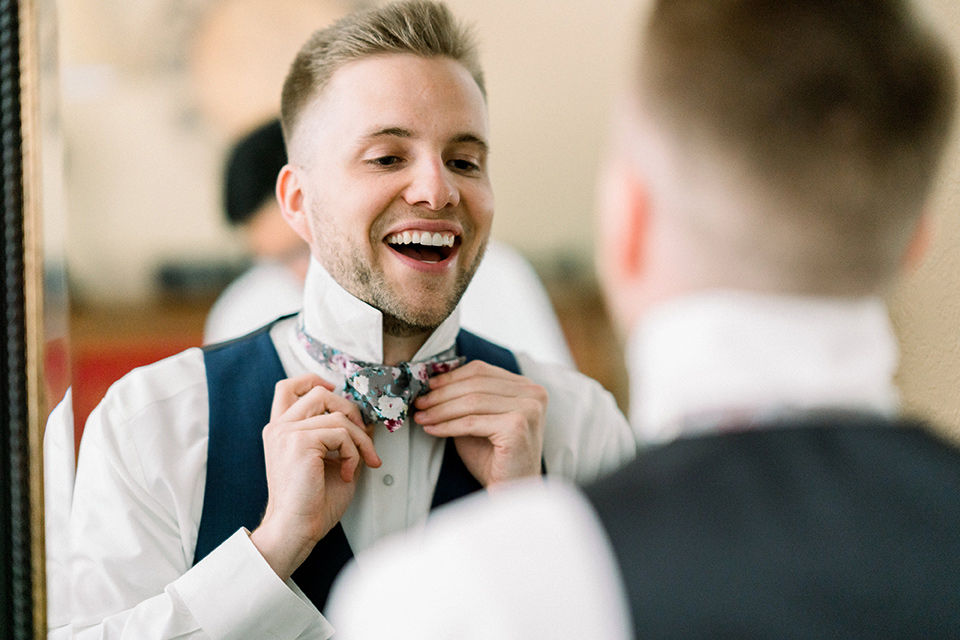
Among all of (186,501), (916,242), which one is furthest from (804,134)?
(186,501)

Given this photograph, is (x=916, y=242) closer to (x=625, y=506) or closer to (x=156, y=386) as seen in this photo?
(x=625, y=506)

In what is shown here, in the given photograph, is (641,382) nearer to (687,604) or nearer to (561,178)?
(687,604)

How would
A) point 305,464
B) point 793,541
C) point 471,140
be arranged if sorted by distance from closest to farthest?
point 793,541 → point 305,464 → point 471,140

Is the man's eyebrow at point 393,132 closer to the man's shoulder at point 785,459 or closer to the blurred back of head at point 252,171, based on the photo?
the blurred back of head at point 252,171

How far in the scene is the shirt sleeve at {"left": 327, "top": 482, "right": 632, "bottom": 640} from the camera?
43 cm

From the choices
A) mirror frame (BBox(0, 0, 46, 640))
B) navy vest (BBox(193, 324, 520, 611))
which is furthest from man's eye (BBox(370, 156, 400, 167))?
mirror frame (BBox(0, 0, 46, 640))

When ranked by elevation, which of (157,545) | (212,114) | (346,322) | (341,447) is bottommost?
(157,545)

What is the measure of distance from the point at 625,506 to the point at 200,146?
26.6 inches

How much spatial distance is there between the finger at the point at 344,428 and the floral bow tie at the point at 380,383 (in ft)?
0.09

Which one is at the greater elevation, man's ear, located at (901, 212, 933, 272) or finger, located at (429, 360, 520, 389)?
man's ear, located at (901, 212, 933, 272)

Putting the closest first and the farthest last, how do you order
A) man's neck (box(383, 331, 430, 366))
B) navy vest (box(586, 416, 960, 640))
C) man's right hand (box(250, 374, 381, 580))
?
navy vest (box(586, 416, 960, 640))
man's right hand (box(250, 374, 381, 580))
man's neck (box(383, 331, 430, 366))

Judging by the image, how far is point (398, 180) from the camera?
2.74 feet

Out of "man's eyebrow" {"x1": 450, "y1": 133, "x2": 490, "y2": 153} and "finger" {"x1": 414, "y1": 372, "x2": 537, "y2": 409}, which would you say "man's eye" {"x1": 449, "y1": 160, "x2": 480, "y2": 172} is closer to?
"man's eyebrow" {"x1": 450, "y1": 133, "x2": 490, "y2": 153}

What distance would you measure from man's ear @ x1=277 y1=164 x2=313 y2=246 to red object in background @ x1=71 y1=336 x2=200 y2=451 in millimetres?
178
